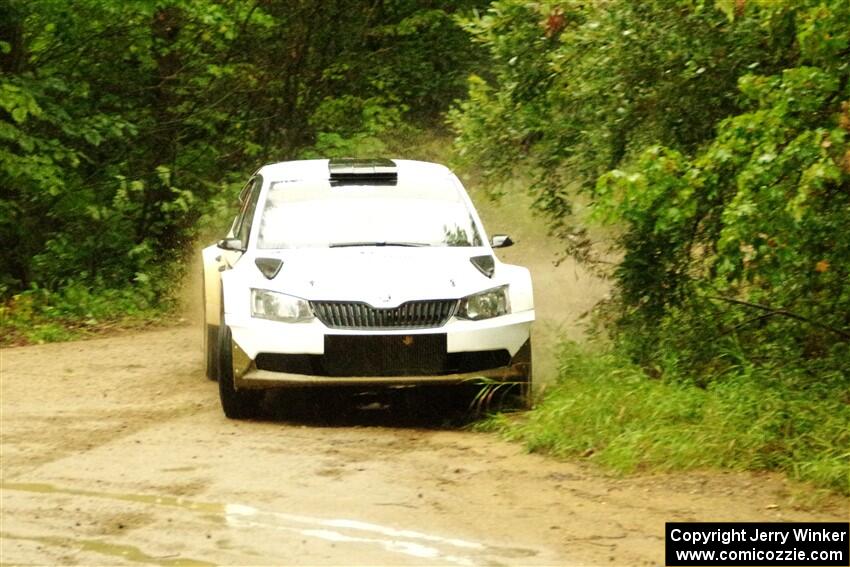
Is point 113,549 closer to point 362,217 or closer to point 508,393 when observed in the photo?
point 508,393

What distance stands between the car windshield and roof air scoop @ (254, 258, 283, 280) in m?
0.37

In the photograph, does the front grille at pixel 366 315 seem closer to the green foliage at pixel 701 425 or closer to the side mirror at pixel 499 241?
the green foliage at pixel 701 425

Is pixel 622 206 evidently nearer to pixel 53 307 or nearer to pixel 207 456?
pixel 207 456

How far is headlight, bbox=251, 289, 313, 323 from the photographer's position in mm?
10469

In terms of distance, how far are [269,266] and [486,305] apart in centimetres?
150

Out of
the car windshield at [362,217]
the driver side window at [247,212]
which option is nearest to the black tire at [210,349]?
the driver side window at [247,212]

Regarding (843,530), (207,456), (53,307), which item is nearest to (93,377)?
(207,456)

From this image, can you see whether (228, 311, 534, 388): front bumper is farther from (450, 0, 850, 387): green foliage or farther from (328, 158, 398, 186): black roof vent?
(328, 158, 398, 186): black roof vent

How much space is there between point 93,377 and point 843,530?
7.75 meters

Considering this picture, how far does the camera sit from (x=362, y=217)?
37.9 ft

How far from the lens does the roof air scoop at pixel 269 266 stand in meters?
10.8

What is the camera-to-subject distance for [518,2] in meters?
12.8

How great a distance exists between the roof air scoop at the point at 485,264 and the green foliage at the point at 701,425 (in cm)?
94

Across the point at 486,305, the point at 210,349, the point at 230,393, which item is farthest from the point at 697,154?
the point at 210,349
